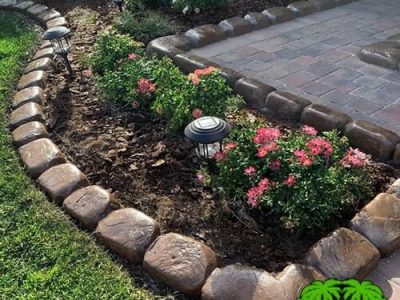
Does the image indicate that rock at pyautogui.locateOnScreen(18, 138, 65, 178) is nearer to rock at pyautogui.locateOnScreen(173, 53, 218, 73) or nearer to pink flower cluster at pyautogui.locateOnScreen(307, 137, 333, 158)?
rock at pyautogui.locateOnScreen(173, 53, 218, 73)

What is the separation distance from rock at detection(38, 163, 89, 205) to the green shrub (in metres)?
1.47

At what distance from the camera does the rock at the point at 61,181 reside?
2.86 m

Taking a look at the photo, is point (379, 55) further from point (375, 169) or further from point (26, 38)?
point (26, 38)

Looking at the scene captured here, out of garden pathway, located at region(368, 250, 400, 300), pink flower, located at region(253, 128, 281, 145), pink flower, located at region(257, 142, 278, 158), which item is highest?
pink flower, located at region(253, 128, 281, 145)

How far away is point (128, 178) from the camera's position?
3.05 m

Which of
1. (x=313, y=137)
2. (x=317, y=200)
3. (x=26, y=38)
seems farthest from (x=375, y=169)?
(x=26, y=38)

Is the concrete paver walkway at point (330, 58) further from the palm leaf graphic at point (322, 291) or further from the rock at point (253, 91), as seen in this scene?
the palm leaf graphic at point (322, 291)

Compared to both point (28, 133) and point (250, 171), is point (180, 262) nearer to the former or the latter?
point (250, 171)

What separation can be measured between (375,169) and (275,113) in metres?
0.98

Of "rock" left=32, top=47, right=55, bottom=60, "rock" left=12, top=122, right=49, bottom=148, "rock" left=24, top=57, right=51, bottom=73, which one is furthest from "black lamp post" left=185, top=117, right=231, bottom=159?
"rock" left=32, top=47, right=55, bottom=60

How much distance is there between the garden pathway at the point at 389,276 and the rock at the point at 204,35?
3244 millimetres

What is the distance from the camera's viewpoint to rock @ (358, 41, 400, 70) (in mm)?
4078

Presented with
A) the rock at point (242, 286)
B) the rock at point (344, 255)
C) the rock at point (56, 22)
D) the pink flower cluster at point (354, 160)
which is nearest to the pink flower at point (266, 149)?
the pink flower cluster at point (354, 160)

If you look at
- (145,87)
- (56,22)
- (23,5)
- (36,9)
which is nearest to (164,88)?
(145,87)
